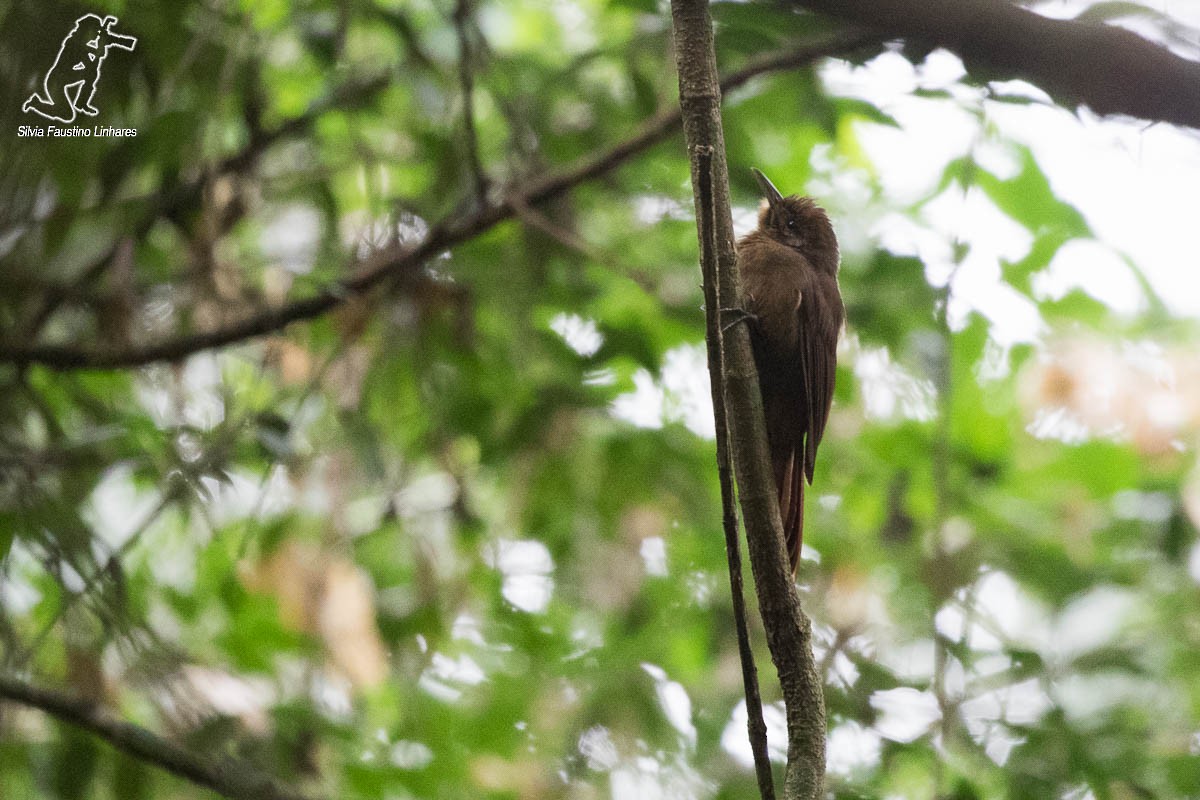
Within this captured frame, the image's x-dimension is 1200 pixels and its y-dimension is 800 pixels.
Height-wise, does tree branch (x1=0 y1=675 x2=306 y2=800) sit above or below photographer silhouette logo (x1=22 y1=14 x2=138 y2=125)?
below

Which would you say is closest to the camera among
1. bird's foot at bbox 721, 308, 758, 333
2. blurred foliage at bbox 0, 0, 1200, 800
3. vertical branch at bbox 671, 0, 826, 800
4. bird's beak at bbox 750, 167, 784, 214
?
vertical branch at bbox 671, 0, 826, 800

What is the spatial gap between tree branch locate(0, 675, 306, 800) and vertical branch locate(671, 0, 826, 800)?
131cm

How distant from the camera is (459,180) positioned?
13.0 ft

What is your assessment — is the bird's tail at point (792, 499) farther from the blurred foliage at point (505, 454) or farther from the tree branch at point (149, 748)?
the tree branch at point (149, 748)

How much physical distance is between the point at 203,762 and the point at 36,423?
2514 millimetres

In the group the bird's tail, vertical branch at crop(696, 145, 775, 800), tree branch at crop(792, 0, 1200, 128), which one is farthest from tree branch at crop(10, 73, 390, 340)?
tree branch at crop(792, 0, 1200, 128)

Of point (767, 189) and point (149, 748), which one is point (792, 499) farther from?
point (149, 748)

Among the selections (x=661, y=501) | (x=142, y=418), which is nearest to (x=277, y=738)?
(x=142, y=418)

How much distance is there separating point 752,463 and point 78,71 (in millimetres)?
2500

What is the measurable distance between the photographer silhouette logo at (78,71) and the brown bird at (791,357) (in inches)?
80.3

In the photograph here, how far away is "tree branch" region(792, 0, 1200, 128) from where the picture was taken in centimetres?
150

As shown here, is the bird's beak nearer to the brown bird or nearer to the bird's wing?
the brown bird

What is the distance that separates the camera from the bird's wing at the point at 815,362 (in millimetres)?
3311

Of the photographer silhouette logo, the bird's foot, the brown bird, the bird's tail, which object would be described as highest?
the photographer silhouette logo
